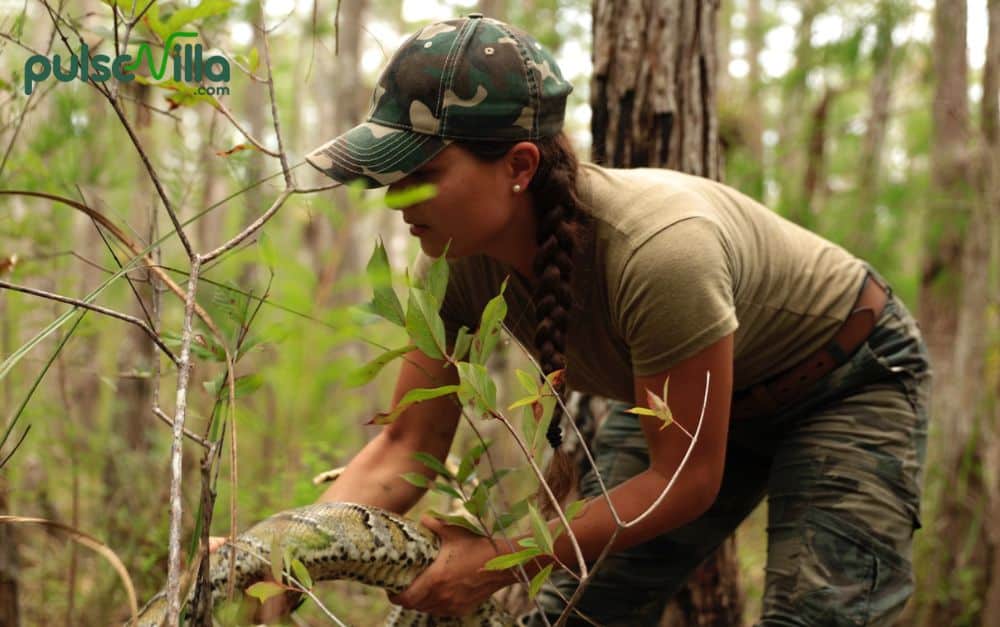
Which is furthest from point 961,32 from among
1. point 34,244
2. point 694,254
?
point 34,244

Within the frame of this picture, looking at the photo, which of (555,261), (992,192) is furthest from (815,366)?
(992,192)

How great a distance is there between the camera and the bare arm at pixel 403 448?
8.06 feet

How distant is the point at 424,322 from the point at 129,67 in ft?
2.52

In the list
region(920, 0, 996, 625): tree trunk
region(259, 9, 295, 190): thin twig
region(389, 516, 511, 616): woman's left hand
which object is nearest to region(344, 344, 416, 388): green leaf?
region(259, 9, 295, 190): thin twig

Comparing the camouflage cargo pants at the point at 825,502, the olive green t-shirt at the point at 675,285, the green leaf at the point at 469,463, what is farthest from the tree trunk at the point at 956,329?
the green leaf at the point at 469,463

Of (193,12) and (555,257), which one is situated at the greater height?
(193,12)

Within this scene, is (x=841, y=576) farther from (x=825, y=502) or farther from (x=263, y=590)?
(x=263, y=590)

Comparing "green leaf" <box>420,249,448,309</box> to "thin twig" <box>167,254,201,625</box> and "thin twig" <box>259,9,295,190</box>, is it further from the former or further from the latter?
"thin twig" <box>167,254,201,625</box>

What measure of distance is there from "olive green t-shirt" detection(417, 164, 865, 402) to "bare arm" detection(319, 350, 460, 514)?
160 mm

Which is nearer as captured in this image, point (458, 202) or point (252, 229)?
point (252, 229)

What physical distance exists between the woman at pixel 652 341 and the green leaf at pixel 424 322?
353 mm

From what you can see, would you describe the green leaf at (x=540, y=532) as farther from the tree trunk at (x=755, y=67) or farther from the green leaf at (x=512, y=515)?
the tree trunk at (x=755, y=67)

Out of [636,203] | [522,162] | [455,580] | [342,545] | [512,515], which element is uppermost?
[522,162]

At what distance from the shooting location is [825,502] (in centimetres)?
244
